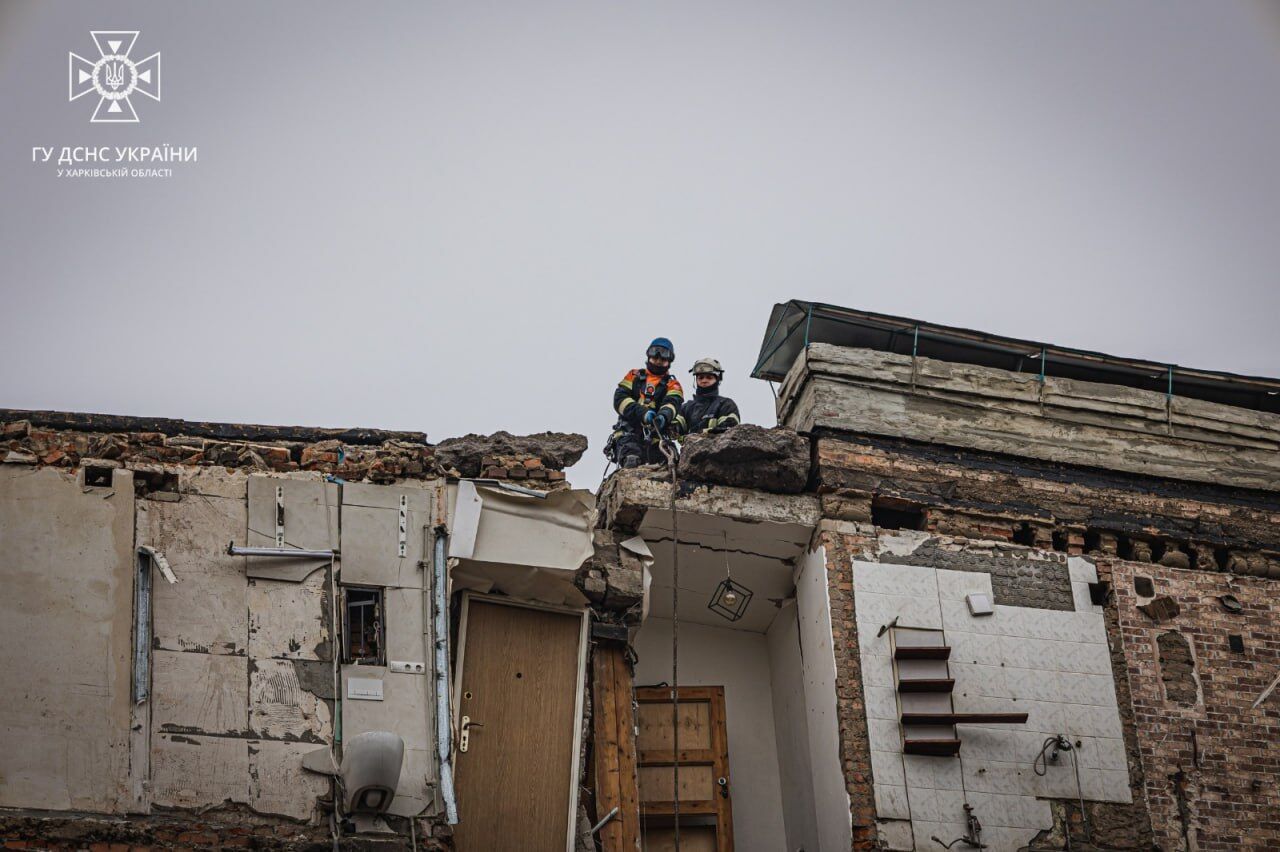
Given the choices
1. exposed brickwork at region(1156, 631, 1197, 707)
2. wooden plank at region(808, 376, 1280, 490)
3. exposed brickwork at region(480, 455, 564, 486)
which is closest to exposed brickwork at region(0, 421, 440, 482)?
exposed brickwork at region(480, 455, 564, 486)

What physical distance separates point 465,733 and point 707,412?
4.73 m

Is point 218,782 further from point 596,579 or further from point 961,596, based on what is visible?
point 961,596

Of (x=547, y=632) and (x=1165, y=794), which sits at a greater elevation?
(x=547, y=632)

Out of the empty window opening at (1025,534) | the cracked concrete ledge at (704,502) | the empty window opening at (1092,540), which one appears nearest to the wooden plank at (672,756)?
the cracked concrete ledge at (704,502)

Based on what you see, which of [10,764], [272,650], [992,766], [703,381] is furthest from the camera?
[703,381]

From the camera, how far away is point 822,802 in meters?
13.1

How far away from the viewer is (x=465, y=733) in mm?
12031

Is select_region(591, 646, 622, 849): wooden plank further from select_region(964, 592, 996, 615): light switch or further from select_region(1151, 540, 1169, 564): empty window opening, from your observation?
select_region(1151, 540, 1169, 564): empty window opening

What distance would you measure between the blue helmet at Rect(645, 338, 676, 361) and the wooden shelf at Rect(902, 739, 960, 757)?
16.8ft

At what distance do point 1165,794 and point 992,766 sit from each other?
1701 mm

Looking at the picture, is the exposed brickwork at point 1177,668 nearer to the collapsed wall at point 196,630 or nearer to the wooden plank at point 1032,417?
the wooden plank at point 1032,417

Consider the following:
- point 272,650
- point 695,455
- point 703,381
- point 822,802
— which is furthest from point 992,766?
point 272,650

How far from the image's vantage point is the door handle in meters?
12.0

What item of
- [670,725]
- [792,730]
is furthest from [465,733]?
[792,730]
